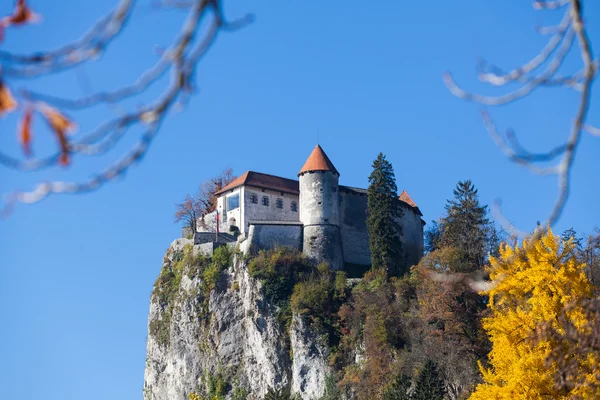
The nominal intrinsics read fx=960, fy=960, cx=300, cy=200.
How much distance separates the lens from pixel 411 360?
4128 centimetres

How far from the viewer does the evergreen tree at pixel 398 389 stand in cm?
3450

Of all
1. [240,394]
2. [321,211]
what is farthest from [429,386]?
[321,211]

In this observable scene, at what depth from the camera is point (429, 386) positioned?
113ft

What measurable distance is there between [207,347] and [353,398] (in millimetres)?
11904

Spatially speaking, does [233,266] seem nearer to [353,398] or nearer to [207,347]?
[207,347]

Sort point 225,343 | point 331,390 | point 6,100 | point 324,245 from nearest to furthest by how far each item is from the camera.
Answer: point 6,100 → point 331,390 → point 225,343 → point 324,245

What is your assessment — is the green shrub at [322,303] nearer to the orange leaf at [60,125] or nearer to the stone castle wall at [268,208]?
the stone castle wall at [268,208]

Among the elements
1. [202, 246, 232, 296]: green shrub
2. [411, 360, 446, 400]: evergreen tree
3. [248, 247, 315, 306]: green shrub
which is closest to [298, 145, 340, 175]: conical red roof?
[248, 247, 315, 306]: green shrub

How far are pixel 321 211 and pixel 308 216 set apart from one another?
77 cm

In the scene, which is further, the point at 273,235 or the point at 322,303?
the point at 273,235

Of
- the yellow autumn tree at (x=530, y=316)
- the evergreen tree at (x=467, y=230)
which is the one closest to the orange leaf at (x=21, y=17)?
the yellow autumn tree at (x=530, y=316)

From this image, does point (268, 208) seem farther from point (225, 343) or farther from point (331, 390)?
point (331, 390)

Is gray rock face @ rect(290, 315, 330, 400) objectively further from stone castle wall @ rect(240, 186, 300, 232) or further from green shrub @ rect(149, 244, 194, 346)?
green shrub @ rect(149, 244, 194, 346)

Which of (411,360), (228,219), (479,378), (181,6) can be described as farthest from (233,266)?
(181,6)
